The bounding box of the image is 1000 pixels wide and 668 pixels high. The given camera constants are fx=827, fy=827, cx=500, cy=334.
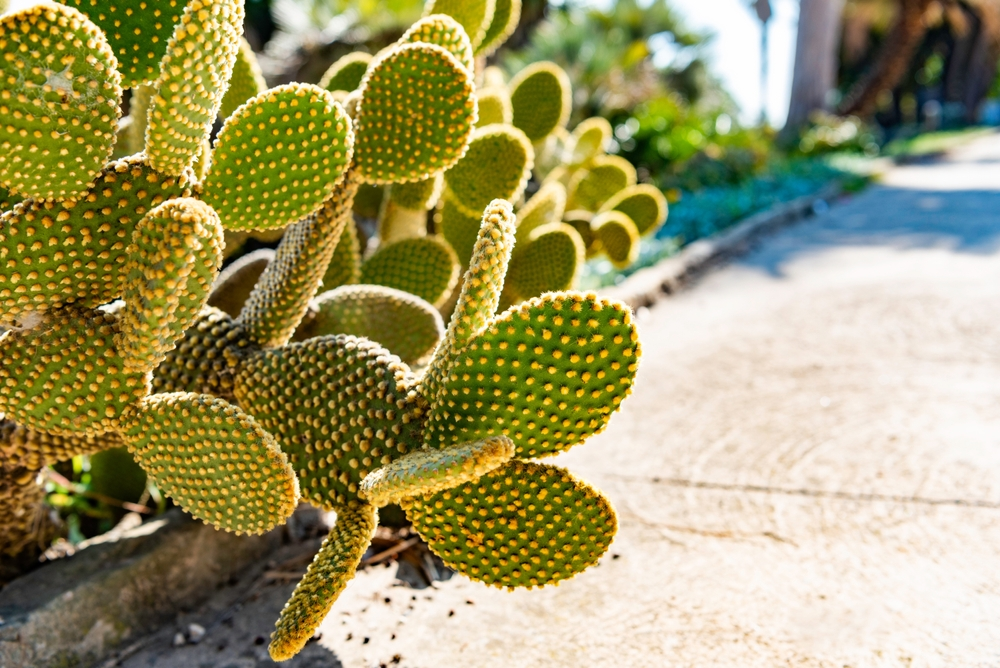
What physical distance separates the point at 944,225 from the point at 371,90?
18.8 ft

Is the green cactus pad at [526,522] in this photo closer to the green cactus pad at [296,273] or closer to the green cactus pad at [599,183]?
the green cactus pad at [296,273]

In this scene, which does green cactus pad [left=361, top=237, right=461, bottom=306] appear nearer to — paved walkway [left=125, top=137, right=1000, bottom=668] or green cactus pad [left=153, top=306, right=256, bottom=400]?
green cactus pad [left=153, top=306, right=256, bottom=400]

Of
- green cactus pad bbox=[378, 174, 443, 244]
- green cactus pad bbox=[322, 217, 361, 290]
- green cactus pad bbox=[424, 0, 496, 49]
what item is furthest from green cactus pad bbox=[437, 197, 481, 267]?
green cactus pad bbox=[424, 0, 496, 49]

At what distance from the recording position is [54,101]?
1192 mm

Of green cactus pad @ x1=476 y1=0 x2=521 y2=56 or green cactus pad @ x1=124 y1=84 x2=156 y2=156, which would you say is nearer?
green cactus pad @ x1=124 y1=84 x2=156 y2=156

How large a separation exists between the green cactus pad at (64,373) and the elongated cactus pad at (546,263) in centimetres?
133

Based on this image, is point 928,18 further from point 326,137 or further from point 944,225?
point 326,137

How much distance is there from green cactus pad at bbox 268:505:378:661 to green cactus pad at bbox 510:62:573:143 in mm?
1904

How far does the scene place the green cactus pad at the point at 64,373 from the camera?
4.61 feet

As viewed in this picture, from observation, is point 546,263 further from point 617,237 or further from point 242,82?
point 242,82

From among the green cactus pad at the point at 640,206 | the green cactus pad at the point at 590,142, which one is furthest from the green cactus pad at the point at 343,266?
the green cactus pad at the point at 590,142

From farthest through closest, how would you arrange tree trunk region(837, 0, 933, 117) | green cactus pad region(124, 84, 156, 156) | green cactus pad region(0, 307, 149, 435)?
tree trunk region(837, 0, 933, 117) → green cactus pad region(124, 84, 156, 156) → green cactus pad region(0, 307, 149, 435)

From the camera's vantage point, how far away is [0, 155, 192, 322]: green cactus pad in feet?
4.32

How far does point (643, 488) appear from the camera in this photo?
239 cm
